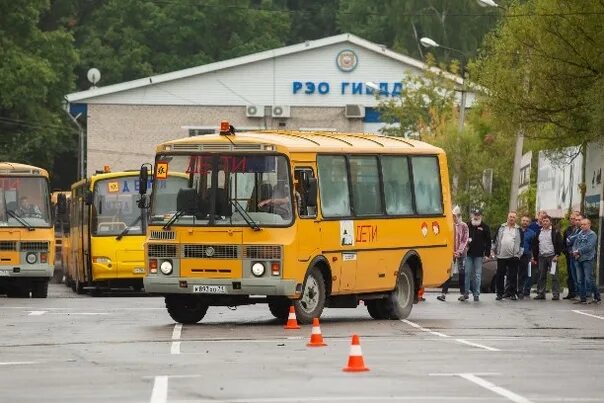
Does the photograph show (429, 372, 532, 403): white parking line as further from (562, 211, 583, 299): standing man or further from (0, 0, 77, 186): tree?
(0, 0, 77, 186): tree

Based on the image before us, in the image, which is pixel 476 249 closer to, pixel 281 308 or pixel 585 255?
pixel 585 255

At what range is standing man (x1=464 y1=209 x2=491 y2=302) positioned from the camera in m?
36.1

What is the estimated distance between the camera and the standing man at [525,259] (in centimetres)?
3800

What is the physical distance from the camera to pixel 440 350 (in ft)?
67.7

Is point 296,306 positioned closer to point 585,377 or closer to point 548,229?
point 585,377

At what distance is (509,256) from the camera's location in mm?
37375

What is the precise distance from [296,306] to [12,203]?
13660 millimetres

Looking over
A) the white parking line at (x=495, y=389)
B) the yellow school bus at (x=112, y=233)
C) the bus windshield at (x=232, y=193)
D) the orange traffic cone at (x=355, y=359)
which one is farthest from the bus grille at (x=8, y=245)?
the white parking line at (x=495, y=389)

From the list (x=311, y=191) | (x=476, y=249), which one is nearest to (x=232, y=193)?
(x=311, y=191)

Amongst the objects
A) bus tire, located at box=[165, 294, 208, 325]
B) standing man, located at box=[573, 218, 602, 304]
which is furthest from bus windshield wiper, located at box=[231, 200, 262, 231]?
standing man, located at box=[573, 218, 602, 304]

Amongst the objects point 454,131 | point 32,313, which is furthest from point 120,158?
point 32,313

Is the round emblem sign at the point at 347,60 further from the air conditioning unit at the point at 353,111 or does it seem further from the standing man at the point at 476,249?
the standing man at the point at 476,249

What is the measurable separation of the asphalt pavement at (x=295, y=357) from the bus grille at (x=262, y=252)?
94 centimetres

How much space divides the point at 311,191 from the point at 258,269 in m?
1.26
